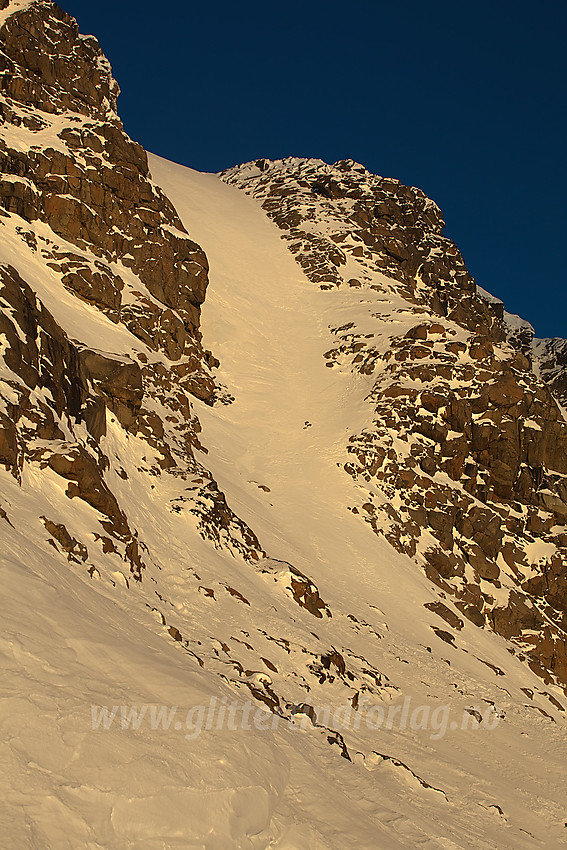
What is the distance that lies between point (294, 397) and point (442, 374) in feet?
32.0

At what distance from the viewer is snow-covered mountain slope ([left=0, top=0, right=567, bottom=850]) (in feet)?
25.4

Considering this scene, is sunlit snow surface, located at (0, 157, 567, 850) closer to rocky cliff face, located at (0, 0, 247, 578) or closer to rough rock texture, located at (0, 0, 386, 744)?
rough rock texture, located at (0, 0, 386, 744)

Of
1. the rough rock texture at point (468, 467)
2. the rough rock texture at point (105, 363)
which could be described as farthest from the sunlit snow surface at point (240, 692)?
the rough rock texture at point (468, 467)

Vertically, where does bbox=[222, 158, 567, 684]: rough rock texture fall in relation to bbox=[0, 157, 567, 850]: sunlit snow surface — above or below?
above

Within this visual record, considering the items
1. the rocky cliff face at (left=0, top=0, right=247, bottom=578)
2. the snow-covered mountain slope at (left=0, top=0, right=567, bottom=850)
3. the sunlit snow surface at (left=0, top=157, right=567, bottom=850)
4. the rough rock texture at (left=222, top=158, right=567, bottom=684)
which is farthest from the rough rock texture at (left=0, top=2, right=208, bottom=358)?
the rough rock texture at (left=222, top=158, right=567, bottom=684)

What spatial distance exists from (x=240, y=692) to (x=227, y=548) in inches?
399

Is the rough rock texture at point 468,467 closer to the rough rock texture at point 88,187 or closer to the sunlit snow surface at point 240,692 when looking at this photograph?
the sunlit snow surface at point 240,692

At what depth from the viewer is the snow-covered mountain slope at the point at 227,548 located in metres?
7.74

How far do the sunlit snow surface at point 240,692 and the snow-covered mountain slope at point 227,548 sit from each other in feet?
0.18

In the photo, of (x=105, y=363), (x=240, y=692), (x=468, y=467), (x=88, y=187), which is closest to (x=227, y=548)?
(x=105, y=363)

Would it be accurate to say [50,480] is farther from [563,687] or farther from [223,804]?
[563,687]

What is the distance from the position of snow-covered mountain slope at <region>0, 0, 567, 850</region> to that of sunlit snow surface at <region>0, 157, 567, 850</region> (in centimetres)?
5

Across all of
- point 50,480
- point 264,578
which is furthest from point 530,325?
point 50,480

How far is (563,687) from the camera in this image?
31.0 m
